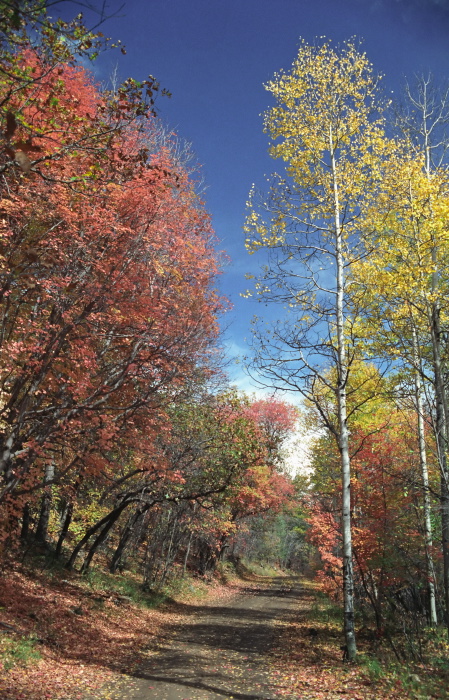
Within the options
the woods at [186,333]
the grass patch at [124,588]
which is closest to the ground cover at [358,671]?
the woods at [186,333]

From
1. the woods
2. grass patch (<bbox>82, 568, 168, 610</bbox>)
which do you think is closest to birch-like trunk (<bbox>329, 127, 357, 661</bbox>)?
the woods

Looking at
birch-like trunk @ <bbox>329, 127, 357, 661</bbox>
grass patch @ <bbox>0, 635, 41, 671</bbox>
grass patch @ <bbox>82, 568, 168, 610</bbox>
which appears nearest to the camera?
grass patch @ <bbox>0, 635, 41, 671</bbox>

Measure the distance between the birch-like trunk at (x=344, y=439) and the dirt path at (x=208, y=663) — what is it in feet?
6.60

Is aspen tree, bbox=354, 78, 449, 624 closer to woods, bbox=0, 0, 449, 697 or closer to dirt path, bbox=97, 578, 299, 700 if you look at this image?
woods, bbox=0, 0, 449, 697

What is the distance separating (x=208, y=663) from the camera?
9000mm

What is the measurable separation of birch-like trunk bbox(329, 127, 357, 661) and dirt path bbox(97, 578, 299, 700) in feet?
6.60

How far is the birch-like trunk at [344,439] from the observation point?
8586mm

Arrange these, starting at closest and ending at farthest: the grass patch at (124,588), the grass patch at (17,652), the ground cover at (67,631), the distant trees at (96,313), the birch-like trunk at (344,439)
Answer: the distant trees at (96,313), the ground cover at (67,631), the grass patch at (17,652), the birch-like trunk at (344,439), the grass patch at (124,588)

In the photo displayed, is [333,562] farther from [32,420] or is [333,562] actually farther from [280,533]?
[280,533]

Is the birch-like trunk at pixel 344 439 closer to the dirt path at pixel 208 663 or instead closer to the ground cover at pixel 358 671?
the ground cover at pixel 358 671

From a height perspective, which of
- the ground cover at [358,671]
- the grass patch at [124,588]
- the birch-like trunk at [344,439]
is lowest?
the grass patch at [124,588]

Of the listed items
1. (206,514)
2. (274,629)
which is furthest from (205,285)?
(206,514)

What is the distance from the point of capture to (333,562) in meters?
16.3

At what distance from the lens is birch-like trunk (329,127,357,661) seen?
8586 mm
